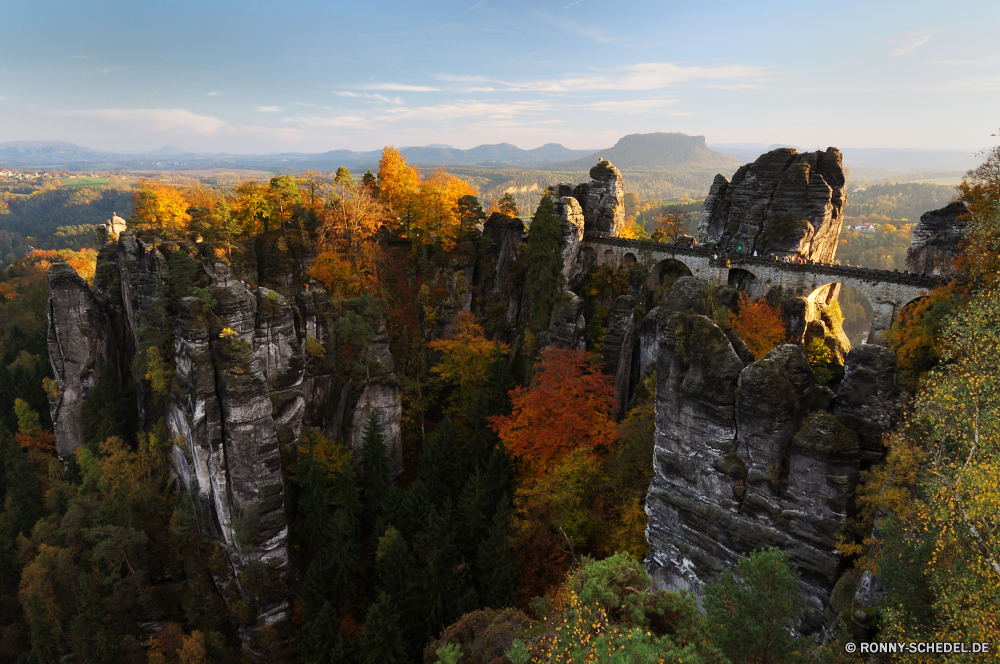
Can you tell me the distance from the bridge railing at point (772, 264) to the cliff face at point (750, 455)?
1634 centimetres

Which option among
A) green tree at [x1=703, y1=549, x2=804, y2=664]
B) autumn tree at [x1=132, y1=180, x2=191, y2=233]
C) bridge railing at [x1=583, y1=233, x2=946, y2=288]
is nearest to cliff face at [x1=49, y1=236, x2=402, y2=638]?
autumn tree at [x1=132, y1=180, x2=191, y2=233]

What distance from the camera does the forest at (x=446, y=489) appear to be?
1345cm

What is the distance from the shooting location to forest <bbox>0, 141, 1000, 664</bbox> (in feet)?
44.1

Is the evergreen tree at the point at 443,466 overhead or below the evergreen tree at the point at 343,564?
overhead

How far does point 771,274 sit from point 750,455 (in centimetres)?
2139

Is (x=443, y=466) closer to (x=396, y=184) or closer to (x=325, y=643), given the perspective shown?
(x=325, y=643)

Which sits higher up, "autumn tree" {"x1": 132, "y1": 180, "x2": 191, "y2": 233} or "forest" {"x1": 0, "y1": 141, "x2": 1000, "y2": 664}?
"autumn tree" {"x1": 132, "y1": 180, "x2": 191, "y2": 233}

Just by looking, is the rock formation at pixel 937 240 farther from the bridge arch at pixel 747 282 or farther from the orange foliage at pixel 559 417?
the orange foliage at pixel 559 417

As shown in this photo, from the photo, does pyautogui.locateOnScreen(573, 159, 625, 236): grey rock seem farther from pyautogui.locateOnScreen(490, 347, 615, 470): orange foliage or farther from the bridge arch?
pyautogui.locateOnScreen(490, 347, 615, 470): orange foliage

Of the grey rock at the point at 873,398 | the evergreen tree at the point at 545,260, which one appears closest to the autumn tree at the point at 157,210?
the evergreen tree at the point at 545,260

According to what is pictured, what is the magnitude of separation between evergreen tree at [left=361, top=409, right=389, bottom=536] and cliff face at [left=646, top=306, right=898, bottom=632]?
62.1 ft

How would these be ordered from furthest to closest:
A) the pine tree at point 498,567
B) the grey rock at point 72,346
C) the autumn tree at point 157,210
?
the grey rock at point 72,346 → the autumn tree at point 157,210 → the pine tree at point 498,567

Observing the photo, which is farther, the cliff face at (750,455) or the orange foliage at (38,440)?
the orange foliage at (38,440)

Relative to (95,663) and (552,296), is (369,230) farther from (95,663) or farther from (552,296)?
(95,663)
